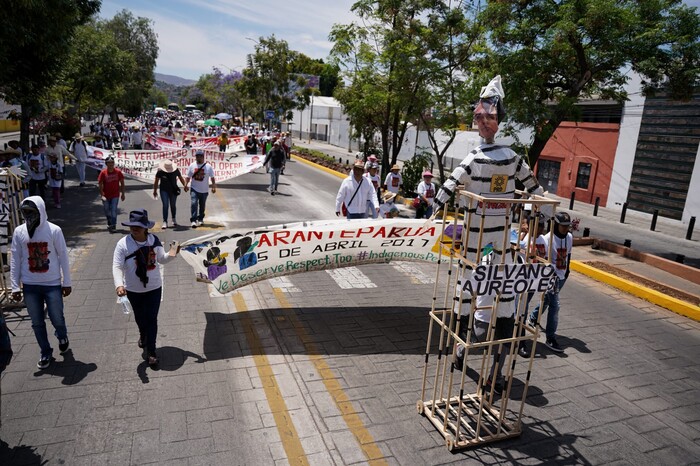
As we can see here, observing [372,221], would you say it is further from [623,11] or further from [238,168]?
[238,168]

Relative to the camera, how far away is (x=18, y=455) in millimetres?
4176

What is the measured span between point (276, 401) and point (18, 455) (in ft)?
7.25

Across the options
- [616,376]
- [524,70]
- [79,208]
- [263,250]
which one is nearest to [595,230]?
[524,70]

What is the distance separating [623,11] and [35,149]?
14661 mm

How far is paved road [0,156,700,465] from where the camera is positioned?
446 cm

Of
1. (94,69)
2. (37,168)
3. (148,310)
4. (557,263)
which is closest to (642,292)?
(557,263)

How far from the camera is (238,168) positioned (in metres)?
19.4

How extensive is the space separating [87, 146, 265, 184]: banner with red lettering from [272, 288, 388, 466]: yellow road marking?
41.5 ft

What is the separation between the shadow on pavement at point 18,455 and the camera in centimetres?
410

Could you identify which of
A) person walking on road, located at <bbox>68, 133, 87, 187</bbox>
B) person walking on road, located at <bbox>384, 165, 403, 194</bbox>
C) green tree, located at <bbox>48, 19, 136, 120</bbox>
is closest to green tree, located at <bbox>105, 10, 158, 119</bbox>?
green tree, located at <bbox>48, 19, 136, 120</bbox>

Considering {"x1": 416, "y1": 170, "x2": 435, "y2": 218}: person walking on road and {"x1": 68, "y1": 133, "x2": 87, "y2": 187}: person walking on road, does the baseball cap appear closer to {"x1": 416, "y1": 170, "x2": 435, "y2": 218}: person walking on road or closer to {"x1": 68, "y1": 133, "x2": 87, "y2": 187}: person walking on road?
{"x1": 416, "y1": 170, "x2": 435, "y2": 218}: person walking on road

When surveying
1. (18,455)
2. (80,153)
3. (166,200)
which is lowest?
(18,455)

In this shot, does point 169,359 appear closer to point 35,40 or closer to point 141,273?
point 141,273

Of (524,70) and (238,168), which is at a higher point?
(524,70)
